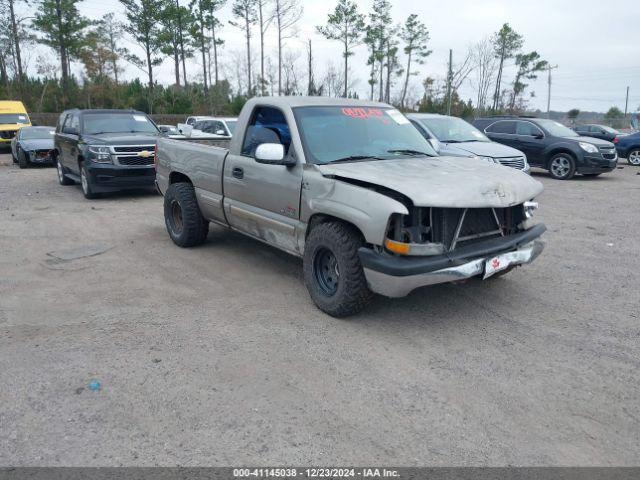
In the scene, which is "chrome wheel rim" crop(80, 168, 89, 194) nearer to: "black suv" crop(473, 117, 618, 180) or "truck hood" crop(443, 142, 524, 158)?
"truck hood" crop(443, 142, 524, 158)

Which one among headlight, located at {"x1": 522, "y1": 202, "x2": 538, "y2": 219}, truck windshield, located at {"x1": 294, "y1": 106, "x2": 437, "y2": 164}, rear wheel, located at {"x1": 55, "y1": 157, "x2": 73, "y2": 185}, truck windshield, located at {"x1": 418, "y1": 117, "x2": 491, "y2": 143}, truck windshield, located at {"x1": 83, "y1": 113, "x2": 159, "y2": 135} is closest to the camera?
headlight, located at {"x1": 522, "y1": 202, "x2": 538, "y2": 219}

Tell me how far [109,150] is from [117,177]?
1.78 ft

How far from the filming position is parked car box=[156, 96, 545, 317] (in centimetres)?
399

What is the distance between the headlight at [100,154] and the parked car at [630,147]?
17.0 metres

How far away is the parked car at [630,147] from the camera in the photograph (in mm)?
17953

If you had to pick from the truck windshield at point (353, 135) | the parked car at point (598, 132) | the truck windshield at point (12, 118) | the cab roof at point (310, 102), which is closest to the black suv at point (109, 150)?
the cab roof at point (310, 102)

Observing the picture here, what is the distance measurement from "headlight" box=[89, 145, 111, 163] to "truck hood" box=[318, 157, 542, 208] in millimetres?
7064

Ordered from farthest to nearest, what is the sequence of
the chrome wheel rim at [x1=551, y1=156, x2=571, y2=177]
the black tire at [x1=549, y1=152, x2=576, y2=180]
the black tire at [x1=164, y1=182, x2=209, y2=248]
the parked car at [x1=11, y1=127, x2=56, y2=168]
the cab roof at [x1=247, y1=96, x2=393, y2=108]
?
1. the parked car at [x1=11, y1=127, x2=56, y2=168]
2. the chrome wheel rim at [x1=551, y1=156, x2=571, y2=177]
3. the black tire at [x1=549, y1=152, x2=576, y2=180]
4. the black tire at [x1=164, y1=182, x2=209, y2=248]
5. the cab roof at [x1=247, y1=96, x2=393, y2=108]

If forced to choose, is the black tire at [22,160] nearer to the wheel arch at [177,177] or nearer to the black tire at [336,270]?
the wheel arch at [177,177]

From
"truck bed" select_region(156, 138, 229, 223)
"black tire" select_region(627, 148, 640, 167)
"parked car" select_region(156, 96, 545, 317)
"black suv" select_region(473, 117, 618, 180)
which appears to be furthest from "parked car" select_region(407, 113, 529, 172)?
"black tire" select_region(627, 148, 640, 167)

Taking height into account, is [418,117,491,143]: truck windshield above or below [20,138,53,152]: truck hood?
above

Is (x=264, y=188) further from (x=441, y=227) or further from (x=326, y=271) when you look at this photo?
(x=441, y=227)

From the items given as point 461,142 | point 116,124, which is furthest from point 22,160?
point 461,142

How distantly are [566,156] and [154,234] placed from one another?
443 inches
